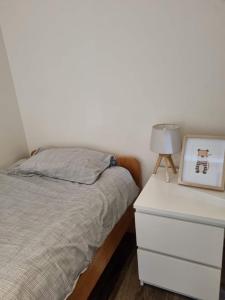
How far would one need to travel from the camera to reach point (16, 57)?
6.82 feet

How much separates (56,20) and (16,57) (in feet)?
1.64

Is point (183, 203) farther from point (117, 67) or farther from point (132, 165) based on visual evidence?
point (117, 67)

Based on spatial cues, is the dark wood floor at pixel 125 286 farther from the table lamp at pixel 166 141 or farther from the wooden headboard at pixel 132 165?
the table lamp at pixel 166 141

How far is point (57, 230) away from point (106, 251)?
18.2 inches

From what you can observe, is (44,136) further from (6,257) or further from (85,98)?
(6,257)

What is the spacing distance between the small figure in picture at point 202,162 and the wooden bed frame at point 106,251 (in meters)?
0.51

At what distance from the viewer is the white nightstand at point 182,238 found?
1.28m

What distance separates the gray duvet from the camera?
1.01 metres

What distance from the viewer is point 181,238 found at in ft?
4.41

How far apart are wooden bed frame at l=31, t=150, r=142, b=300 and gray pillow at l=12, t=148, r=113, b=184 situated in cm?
18

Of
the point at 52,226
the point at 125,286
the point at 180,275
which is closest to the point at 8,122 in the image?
the point at 52,226

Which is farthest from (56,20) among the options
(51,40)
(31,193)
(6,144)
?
(31,193)

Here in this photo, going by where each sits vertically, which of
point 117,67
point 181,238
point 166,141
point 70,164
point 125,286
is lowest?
point 125,286

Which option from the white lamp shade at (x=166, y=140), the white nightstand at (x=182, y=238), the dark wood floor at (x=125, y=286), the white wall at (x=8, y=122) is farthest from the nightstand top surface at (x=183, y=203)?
the white wall at (x=8, y=122)
